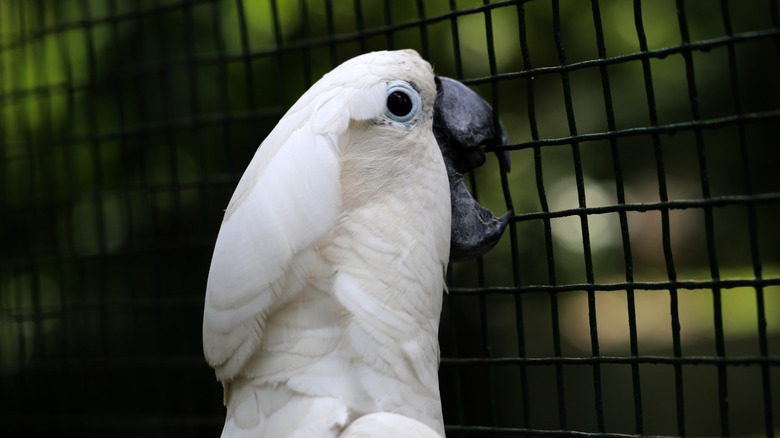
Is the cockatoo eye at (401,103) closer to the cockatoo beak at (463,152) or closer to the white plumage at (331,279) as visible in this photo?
the white plumage at (331,279)

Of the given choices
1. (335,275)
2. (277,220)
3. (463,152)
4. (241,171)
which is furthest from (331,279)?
(241,171)

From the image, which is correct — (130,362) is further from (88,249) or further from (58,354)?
(58,354)

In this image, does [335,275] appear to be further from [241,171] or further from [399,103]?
[241,171]

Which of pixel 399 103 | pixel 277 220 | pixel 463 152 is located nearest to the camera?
pixel 277 220

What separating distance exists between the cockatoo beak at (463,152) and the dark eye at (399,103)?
0.15 meters

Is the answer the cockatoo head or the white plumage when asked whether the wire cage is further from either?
the white plumage

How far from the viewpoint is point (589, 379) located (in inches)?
181

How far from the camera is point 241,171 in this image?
145 inches

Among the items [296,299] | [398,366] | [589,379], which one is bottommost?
[589,379]

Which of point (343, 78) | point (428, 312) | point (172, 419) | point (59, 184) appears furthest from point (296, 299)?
point (59, 184)

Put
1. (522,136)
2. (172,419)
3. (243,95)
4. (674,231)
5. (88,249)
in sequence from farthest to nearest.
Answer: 1. (674,231)
2. (522,136)
3. (243,95)
4. (88,249)
5. (172,419)

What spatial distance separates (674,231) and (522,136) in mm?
1230

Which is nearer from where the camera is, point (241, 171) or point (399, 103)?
point (399, 103)

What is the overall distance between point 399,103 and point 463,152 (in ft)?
0.84
